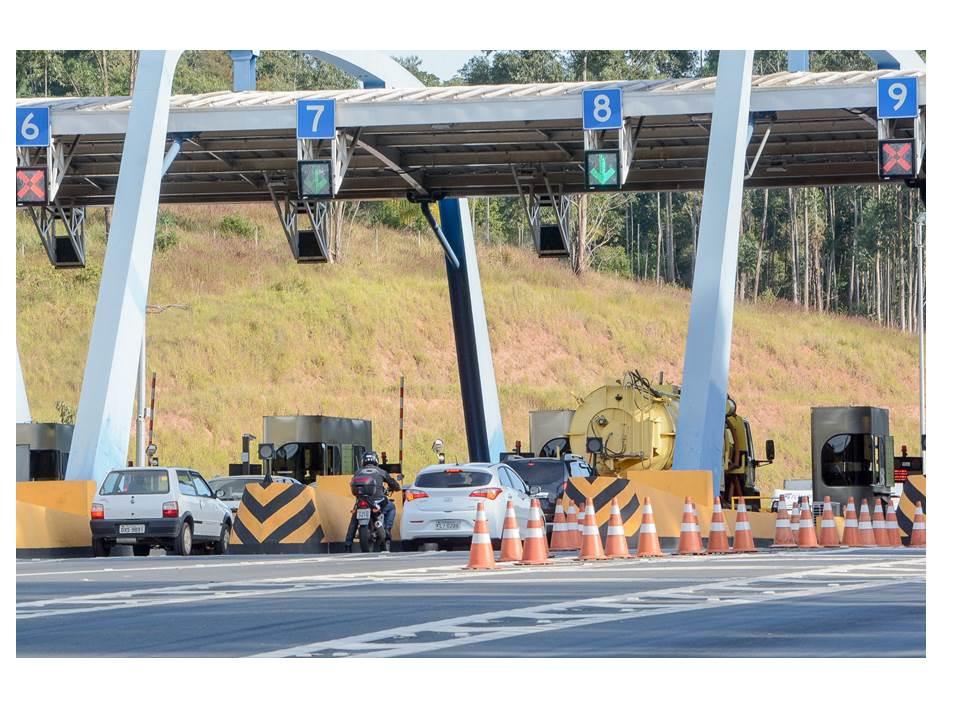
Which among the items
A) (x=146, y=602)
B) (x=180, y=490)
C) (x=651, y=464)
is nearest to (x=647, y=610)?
(x=146, y=602)

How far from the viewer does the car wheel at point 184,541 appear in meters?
27.8

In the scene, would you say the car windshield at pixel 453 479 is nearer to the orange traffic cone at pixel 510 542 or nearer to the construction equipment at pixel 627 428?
the orange traffic cone at pixel 510 542

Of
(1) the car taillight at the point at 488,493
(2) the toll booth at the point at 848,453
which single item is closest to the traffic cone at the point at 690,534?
(1) the car taillight at the point at 488,493

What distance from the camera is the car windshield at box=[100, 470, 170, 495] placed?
27625 mm

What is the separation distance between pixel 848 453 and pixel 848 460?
141mm

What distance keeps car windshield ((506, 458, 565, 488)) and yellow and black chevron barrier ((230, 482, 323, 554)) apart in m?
4.30

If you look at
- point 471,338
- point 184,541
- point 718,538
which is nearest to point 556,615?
point 718,538

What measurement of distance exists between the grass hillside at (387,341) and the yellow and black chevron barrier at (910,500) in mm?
42998

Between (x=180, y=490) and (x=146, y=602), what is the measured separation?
1219 centimetres

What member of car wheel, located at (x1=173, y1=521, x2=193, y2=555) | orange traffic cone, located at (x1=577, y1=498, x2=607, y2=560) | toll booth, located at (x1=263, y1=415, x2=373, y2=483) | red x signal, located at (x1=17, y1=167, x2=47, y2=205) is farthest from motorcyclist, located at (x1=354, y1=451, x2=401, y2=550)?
toll booth, located at (x1=263, y1=415, x2=373, y2=483)

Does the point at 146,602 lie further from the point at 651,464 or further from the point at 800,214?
the point at 800,214

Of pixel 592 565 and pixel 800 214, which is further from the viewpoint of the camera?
pixel 800 214

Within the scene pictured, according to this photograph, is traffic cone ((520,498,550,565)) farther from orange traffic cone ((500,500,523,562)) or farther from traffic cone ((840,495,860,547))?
traffic cone ((840,495,860,547))

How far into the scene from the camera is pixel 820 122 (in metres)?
34.8
